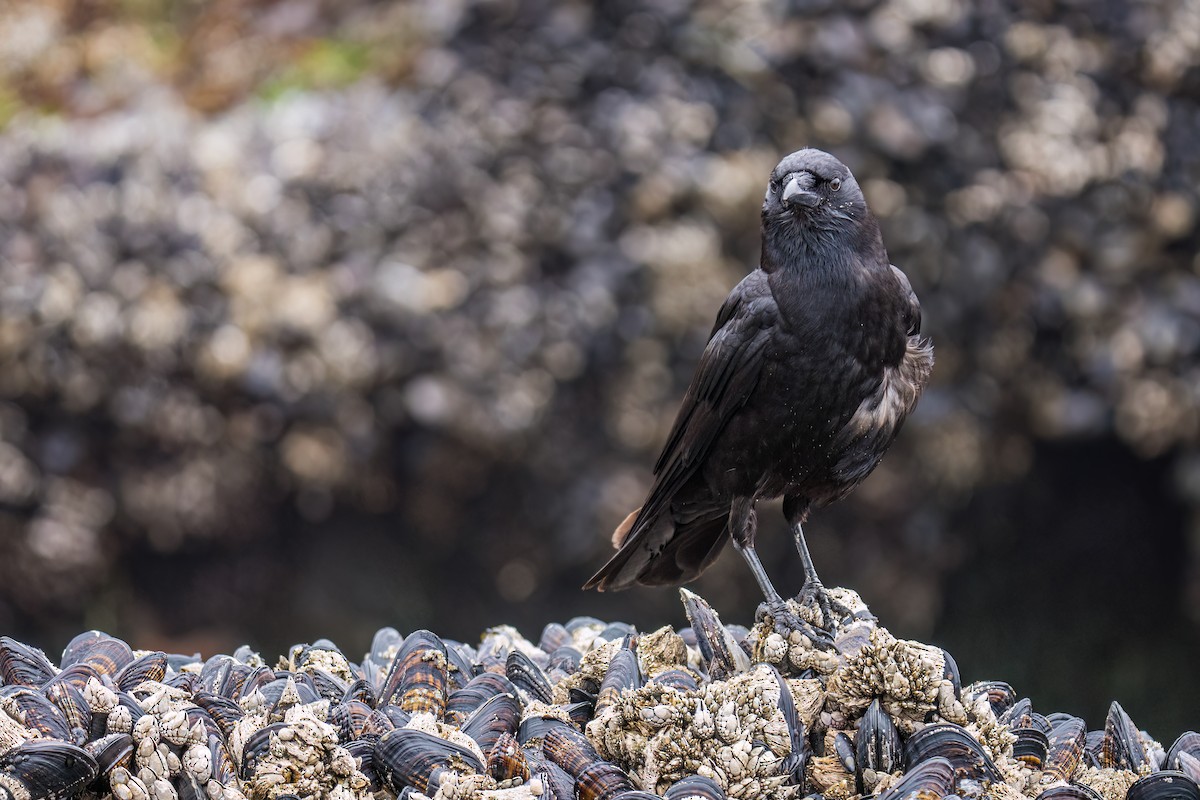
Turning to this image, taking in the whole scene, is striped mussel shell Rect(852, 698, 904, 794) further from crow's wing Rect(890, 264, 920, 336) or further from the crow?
crow's wing Rect(890, 264, 920, 336)

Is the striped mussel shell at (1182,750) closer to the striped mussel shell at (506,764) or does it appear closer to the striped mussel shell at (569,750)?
the striped mussel shell at (569,750)

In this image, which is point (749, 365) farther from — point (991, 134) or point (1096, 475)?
point (1096, 475)

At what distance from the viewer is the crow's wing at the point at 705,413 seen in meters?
3.33

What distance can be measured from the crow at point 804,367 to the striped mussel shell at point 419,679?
0.79 m

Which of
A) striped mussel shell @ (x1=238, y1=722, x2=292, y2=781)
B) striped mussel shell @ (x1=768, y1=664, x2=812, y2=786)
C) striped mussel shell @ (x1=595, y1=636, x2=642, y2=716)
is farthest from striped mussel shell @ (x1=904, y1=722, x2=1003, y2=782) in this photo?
striped mussel shell @ (x1=238, y1=722, x2=292, y2=781)

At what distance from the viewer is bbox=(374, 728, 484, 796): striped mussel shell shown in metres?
2.51

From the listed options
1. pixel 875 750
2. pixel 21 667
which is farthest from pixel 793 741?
pixel 21 667

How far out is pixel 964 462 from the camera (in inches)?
222

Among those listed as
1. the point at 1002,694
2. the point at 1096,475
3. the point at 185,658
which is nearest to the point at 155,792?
the point at 185,658

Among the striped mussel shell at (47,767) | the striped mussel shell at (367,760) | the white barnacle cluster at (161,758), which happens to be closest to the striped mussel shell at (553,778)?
the striped mussel shell at (367,760)

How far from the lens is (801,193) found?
3.26 m

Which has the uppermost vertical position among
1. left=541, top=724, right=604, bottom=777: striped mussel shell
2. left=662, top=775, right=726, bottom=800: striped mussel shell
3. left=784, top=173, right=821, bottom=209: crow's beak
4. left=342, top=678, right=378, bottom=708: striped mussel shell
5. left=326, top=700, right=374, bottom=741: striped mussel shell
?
left=784, top=173, right=821, bottom=209: crow's beak

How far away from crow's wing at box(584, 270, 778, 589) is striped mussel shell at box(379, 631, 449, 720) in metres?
0.65

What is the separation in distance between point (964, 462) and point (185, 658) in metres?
3.42
